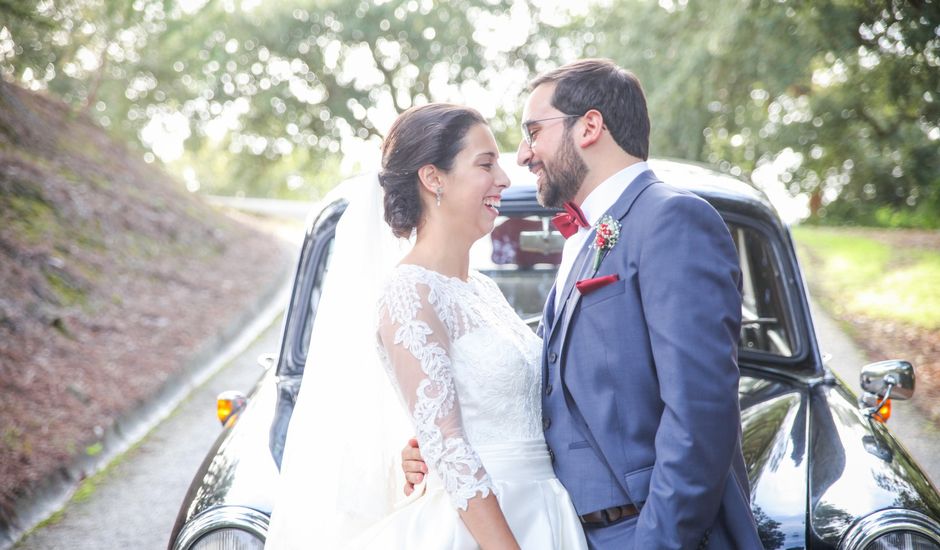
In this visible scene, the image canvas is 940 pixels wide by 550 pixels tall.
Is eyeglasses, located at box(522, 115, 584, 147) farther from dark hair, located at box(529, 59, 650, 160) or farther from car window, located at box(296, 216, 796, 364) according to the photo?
car window, located at box(296, 216, 796, 364)

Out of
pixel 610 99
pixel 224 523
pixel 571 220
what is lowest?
pixel 224 523

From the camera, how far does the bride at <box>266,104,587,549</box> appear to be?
7.13ft

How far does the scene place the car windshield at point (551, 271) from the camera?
373 centimetres

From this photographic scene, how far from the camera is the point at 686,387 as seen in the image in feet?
6.20

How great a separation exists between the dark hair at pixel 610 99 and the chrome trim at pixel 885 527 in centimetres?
123

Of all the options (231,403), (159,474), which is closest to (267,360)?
(231,403)

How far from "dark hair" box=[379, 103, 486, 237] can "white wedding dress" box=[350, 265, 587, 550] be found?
24cm

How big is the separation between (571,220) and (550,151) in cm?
19

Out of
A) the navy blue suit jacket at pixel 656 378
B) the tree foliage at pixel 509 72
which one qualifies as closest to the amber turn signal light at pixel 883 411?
the navy blue suit jacket at pixel 656 378

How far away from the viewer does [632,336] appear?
6.70 ft

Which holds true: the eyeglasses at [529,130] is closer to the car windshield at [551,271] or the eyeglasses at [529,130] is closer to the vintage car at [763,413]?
the vintage car at [763,413]

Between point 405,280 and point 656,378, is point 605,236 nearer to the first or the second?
point 656,378

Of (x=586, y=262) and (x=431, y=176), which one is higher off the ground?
(x=431, y=176)

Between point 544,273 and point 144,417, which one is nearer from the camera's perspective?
point 544,273
